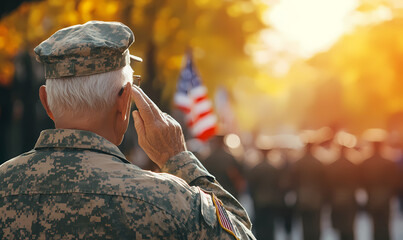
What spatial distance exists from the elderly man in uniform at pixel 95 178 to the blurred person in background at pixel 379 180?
839cm

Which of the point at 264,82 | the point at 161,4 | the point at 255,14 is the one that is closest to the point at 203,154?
the point at 161,4

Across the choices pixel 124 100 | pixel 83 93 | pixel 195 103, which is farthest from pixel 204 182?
pixel 195 103

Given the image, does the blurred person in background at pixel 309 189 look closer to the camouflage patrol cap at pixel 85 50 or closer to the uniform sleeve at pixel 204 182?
the uniform sleeve at pixel 204 182

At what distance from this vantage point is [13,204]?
1983 mm

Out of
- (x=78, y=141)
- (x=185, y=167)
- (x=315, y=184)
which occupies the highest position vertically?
(x=78, y=141)

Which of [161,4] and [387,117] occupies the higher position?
[161,4]

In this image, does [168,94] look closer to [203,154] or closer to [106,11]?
[106,11]

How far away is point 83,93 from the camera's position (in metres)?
2.02

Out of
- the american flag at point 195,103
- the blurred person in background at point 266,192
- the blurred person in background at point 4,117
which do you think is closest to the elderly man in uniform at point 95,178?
the blurred person in background at point 266,192

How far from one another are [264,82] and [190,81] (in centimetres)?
1724

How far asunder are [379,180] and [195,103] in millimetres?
3729

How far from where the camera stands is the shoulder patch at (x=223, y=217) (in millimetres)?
1977

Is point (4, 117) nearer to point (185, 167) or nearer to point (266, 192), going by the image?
point (266, 192)

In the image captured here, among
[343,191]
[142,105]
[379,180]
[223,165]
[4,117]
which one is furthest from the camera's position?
[4,117]
